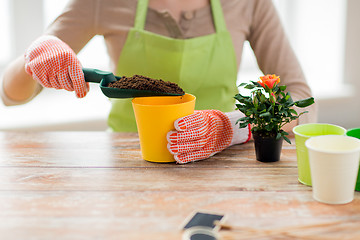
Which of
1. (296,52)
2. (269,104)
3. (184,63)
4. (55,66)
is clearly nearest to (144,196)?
(269,104)

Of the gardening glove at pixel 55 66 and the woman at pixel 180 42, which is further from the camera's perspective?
the woman at pixel 180 42

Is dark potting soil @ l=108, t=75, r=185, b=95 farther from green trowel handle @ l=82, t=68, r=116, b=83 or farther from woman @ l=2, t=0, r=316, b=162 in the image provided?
woman @ l=2, t=0, r=316, b=162

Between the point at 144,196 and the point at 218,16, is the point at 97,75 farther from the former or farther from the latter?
the point at 218,16

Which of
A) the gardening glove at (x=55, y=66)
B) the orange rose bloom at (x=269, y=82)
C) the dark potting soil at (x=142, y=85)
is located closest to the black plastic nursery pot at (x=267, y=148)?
the orange rose bloom at (x=269, y=82)

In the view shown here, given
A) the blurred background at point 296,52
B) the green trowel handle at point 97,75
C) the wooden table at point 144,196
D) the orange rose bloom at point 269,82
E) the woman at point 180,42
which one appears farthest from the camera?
the blurred background at point 296,52

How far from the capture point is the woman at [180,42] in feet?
5.25

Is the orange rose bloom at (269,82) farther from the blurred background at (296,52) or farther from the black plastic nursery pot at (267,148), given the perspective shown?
the blurred background at (296,52)

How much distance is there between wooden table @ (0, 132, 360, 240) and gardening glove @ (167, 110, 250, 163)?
0.03 meters

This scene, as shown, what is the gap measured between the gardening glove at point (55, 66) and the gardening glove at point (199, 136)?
0.35 m

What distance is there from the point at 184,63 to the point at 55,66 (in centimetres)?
55

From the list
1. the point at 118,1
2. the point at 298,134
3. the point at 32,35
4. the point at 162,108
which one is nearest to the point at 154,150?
the point at 162,108

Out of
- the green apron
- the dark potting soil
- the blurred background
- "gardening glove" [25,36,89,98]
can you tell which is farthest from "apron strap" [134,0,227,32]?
the blurred background

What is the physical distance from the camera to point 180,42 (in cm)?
164

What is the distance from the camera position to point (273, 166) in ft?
3.61
